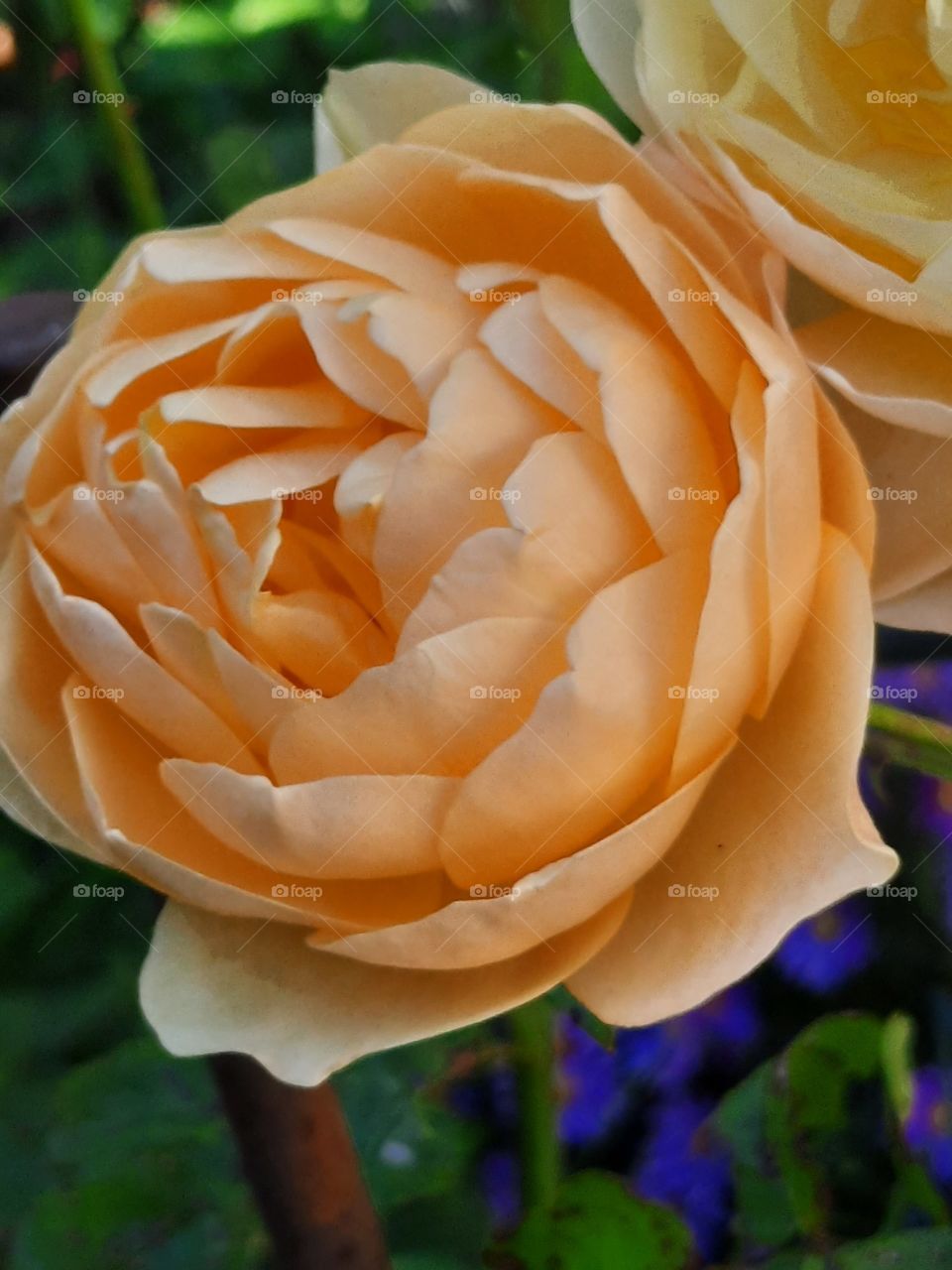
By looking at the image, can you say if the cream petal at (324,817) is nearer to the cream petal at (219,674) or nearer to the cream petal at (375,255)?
the cream petal at (219,674)

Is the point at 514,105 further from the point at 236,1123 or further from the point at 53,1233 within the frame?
the point at 53,1233

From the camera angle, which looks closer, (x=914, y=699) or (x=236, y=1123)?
(x=236, y=1123)

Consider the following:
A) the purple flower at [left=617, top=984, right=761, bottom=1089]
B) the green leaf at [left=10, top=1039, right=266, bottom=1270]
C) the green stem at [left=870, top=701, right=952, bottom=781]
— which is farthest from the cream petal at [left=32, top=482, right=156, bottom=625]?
the purple flower at [left=617, top=984, right=761, bottom=1089]

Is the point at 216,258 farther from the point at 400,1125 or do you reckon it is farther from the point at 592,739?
the point at 400,1125

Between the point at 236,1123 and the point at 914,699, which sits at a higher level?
the point at 236,1123

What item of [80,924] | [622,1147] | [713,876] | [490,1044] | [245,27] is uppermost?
[245,27]

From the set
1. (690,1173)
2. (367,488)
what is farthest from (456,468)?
(690,1173)

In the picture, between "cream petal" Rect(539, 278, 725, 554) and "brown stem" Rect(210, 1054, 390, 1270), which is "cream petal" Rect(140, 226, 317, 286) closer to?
"cream petal" Rect(539, 278, 725, 554)

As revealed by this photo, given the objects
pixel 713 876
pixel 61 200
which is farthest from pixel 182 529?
pixel 61 200
